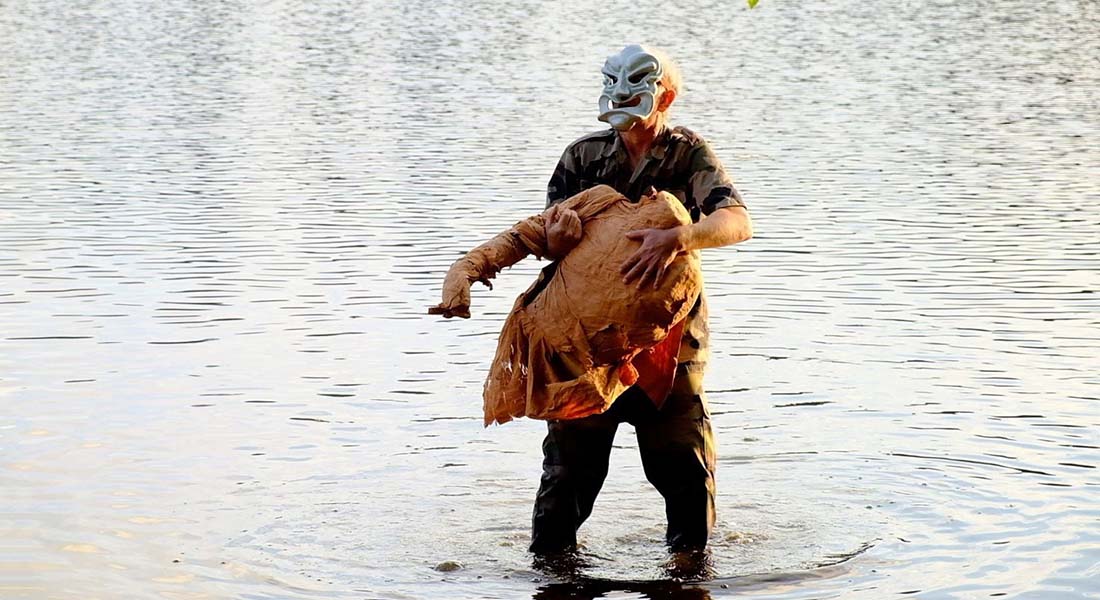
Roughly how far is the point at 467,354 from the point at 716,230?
4908 mm

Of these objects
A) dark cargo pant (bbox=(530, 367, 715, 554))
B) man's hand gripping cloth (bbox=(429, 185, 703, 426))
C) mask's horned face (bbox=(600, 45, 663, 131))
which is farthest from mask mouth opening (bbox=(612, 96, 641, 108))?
dark cargo pant (bbox=(530, 367, 715, 554))

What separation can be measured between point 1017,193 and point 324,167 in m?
6.25

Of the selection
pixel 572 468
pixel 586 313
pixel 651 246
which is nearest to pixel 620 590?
pixel 572 468

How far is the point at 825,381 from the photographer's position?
10172mm

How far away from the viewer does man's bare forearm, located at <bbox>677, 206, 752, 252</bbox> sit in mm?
6121

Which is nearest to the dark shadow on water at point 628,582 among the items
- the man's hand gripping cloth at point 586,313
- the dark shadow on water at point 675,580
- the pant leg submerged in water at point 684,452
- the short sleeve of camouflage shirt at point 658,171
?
the dark shadow on water at point 675,580

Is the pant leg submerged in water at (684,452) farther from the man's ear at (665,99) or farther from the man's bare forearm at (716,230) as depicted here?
the man's ear at (665,99)

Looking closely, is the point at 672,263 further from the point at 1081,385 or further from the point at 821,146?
the point at 821,146

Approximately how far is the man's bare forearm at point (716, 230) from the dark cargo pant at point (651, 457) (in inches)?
22.9

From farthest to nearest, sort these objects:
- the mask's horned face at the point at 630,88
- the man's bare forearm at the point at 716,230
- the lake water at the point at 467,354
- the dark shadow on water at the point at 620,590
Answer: the lake water at the point at 467,354, the dark shadow on water at the point at 620,590, the mask's horned face at the point at 630,88, the man's bare forearm at the point at 716,230

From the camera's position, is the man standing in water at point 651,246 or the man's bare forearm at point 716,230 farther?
the man standing in water at point 651,246

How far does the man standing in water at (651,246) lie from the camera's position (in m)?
6.29

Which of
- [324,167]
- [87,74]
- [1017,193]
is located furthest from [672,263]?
[87,74]

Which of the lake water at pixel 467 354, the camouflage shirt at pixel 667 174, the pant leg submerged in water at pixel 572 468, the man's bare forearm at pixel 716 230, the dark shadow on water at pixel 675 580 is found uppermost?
the camouflage shirt at pixel 667 174
